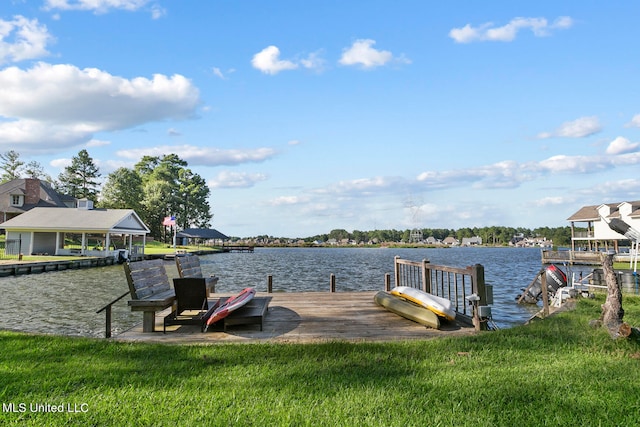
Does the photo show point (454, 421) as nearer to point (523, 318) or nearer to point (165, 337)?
point (165, 337)

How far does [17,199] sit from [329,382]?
53739 mm

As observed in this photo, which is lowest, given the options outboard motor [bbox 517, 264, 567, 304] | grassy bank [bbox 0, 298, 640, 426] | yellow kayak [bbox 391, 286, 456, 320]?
outboard motor [bbox 517, 264, 567, 304]

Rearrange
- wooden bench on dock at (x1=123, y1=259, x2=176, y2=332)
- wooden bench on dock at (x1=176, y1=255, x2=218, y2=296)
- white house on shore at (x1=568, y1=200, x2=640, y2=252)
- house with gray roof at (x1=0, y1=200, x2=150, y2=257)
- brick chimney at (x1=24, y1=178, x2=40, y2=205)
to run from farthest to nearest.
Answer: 1. brick chimney at (x1=24, y1=178, x2=40, y2=205)
2. white house on shore at (x1=568, y1=200, x2=640, y2=252)
3. house with gray roof at (x1=0, y1=200, x2=150, y2=257)
4. wooden bench on dock at (x1=176, y1=255, x2=218, y2=296)
5. wooden bench on dock at (x1=123, y1=259, x2=176, y2=332)

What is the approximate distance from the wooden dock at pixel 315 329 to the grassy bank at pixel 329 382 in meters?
0.57

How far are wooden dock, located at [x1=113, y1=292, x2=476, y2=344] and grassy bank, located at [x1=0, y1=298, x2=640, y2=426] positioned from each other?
572mm

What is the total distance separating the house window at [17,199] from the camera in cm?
4562

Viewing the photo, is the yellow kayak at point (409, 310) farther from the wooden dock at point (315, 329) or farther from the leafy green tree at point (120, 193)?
the leafy green tree at point (120, 193)

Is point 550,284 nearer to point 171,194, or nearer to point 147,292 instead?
point 147,292

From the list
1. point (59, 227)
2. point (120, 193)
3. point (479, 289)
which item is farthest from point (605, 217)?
point (120, 193)

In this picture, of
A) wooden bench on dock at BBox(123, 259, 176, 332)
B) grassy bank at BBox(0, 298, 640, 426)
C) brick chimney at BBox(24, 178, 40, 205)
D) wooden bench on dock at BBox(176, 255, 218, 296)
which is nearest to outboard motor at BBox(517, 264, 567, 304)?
grassy bank at BBox(0, 298, 640, 426)

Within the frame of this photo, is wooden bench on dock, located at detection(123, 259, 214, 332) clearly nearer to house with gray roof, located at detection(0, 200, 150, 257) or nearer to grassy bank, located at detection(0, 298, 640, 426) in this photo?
grassy bank, located at detection(0, 298, 640, 426)

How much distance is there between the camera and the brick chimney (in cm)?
4638

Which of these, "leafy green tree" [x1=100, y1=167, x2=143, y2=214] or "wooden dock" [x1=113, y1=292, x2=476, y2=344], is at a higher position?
"leafy green tree" [x1=100, y1=167, x2=143, y2=214]

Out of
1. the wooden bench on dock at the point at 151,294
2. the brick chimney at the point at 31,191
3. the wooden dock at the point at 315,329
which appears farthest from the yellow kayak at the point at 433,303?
the brick chimney at the point at 31,191
